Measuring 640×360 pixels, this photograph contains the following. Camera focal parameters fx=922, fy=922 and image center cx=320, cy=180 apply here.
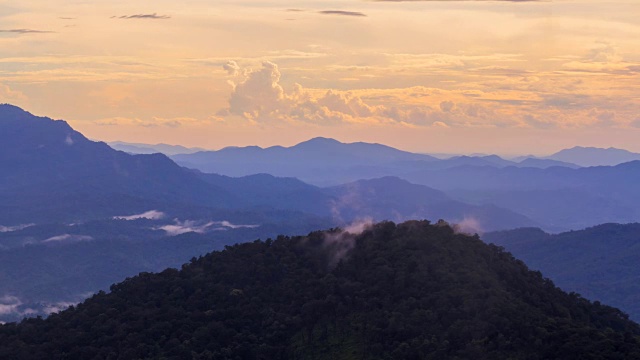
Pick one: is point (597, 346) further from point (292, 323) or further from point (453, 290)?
point (292, 323)

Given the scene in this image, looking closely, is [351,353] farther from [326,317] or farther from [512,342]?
[512,342]

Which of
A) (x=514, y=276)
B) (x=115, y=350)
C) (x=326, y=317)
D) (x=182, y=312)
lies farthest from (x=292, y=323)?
(x=514, y=276)

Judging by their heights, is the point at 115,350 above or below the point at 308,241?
below

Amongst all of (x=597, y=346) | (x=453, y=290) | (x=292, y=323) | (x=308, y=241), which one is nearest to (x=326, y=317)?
(x=292, y=323)

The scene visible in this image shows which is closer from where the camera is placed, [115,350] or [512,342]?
[512,342]

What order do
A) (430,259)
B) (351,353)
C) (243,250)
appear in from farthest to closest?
(243,250) → (430,259) → (351,353)

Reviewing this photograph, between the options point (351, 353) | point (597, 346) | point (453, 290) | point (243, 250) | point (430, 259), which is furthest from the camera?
point (243, 250)
